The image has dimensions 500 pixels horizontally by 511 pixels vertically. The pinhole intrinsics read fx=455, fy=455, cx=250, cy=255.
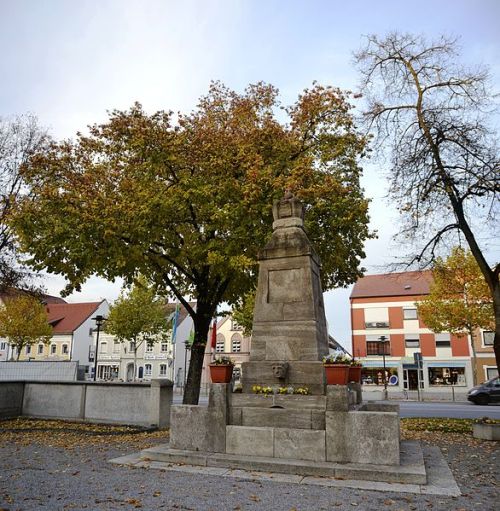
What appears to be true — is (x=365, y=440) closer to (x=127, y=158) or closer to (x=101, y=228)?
(x=101, y=228)

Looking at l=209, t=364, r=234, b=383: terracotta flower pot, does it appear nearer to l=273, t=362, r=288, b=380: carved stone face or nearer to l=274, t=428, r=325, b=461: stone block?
l=273, t=362, r=288, b=380: carved stone face

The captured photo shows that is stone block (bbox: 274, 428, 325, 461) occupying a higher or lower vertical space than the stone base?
lower

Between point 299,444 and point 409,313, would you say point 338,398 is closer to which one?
point 299,444

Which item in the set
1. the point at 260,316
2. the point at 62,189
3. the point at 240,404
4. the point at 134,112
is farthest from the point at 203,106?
the point at 240,404

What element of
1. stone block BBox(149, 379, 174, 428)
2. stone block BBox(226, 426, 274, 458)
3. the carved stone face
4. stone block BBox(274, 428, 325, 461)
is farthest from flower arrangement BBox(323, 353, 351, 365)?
stone block BBox(149, 379, 174, 428)

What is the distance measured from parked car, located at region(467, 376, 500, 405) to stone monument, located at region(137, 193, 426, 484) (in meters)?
19.2

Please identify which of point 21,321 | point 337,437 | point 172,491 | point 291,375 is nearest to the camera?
point 172,491

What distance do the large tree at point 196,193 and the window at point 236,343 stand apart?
41.1m

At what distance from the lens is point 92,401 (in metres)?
14.5

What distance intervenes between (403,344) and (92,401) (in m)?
39.4

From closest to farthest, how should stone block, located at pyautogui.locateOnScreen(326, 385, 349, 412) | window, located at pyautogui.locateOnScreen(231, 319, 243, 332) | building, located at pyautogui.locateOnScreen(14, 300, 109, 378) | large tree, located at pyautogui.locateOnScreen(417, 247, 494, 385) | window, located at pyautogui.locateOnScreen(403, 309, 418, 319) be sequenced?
stone block, located at pyautogui.locateOnScreen(326, 385, 349, 412) → large tree, located at pyautogui.locateOnScreen(417, 247, 494, 385) → window, located at pyautogui.locateOnScreen(403, 309, 418, 319) → window, located at pyautogui.locateOnScreen(231, 319, 243, 332) → building, located at pyautogui.locateOnScreen(14, 300, 109, 378)

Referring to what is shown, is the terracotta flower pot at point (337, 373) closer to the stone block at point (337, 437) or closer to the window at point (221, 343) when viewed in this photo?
the stone block at point (337, 437)

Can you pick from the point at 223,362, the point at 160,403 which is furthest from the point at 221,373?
the point at 160,403

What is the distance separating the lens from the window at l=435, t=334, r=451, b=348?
4606 centimetres
